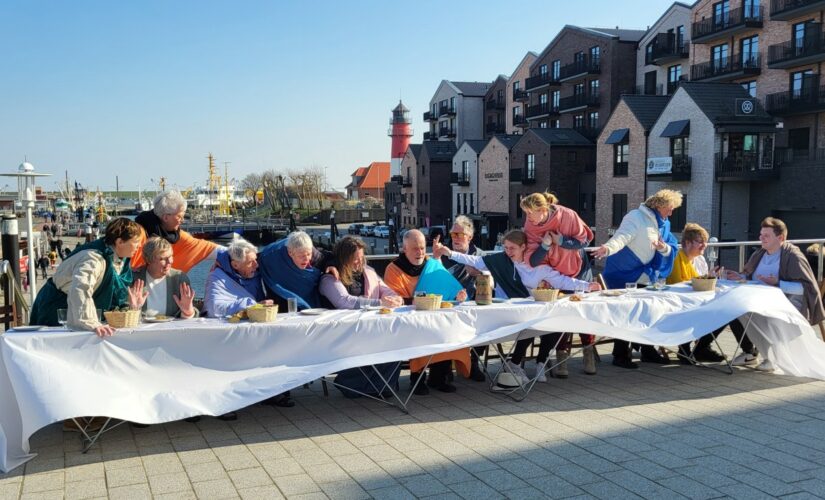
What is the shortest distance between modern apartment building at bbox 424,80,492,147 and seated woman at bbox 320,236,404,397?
62634 mm

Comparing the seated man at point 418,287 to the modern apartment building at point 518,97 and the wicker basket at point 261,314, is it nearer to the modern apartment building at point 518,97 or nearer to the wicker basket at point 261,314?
the wicker basket at point 261,314

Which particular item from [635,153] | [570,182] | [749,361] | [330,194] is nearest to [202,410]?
[749,361]

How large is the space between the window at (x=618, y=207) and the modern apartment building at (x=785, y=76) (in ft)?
24.9

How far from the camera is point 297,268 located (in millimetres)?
6211

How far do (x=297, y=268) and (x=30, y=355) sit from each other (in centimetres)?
225

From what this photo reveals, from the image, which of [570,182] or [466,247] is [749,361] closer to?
[466,247]

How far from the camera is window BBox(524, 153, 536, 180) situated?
161ft

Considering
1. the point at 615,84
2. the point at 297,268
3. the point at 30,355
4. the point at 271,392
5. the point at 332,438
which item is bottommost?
the point at 332,438

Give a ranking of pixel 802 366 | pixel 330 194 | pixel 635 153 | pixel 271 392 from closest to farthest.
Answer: pixel 271 392, pixel 802 366, pixel 635 153, pixel 330 194

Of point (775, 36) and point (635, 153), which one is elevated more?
point (775, 36)

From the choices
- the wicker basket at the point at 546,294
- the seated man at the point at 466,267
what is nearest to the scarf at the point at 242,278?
the seated man at the point at 466,267

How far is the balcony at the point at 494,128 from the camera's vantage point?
221 feet

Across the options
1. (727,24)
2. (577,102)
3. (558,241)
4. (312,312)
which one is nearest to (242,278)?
(312,312)

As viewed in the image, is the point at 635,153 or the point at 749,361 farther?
the point at 635,153
